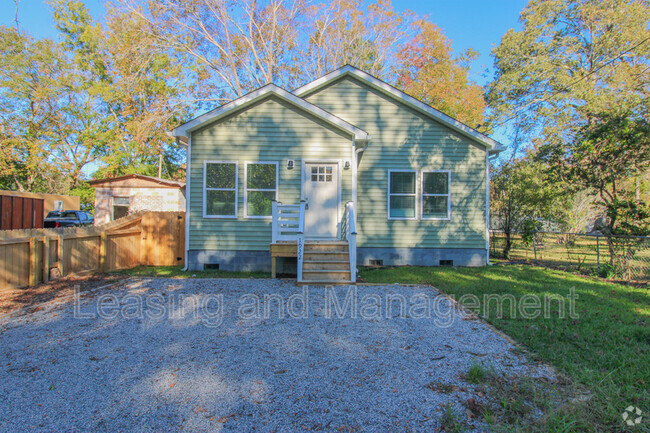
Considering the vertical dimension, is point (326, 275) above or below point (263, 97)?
below

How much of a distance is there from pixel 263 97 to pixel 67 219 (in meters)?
17.4

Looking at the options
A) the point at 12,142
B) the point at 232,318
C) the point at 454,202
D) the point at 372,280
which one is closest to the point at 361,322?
the point at 232,318

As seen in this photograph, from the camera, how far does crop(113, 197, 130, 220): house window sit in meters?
17.4

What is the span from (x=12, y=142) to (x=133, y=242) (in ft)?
77.1

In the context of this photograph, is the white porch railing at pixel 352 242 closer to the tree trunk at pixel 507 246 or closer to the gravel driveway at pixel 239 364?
the gravel driveway at pixel 239 364

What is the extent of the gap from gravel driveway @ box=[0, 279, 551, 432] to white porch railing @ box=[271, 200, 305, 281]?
81.8 inches

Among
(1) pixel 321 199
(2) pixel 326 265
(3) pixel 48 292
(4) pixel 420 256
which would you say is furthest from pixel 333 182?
(3) pixel 48 292

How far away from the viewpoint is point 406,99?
34.1ft

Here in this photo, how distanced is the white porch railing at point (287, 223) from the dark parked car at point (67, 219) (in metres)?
16.7

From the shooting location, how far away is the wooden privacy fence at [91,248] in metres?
6.69

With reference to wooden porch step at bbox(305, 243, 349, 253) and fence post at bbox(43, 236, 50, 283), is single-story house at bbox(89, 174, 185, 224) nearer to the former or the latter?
fence post at bbox(43, 236, 50, 283)

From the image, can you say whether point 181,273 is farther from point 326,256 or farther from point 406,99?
point 406,99

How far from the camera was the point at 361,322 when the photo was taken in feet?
16.3

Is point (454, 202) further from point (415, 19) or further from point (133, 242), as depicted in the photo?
point (415, 19)
